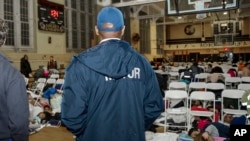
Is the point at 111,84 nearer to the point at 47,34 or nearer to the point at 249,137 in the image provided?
the point at 249,137

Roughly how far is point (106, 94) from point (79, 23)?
13.5 metres

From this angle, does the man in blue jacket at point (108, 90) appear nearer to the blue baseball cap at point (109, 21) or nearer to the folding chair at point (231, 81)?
the blue baseball cap at point (109, 21)

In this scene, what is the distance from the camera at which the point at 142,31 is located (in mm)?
20812

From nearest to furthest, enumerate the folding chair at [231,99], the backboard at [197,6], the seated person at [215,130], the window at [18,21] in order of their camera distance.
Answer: the seated person at [215,130], the folding chair at [231,99], the backboard at [197,6], the window at [18,21]

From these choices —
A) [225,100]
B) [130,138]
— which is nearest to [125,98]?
[130,138]

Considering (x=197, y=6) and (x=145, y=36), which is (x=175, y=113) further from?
(x=145, y=36)

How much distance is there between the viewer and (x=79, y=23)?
14578 mm

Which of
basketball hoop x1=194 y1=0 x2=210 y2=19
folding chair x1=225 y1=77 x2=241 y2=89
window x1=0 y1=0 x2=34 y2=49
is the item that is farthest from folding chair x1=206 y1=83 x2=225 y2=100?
window x1=0 y1=0 x2=34 y2=49

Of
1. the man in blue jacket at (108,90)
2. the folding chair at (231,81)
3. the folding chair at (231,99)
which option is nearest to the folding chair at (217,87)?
the folding chair at (231,99)

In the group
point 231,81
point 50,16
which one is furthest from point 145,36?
point 231,81

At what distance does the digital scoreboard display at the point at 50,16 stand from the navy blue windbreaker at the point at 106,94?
35.9ft

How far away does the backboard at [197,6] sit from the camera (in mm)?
8789

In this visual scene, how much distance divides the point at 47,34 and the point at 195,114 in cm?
886

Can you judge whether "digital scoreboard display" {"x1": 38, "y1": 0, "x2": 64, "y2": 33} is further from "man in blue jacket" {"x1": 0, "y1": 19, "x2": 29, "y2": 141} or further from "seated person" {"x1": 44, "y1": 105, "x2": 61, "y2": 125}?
"man in blue jacket" {"x1": 0, "y1": 19, "x2": 29, "y2": 141}
